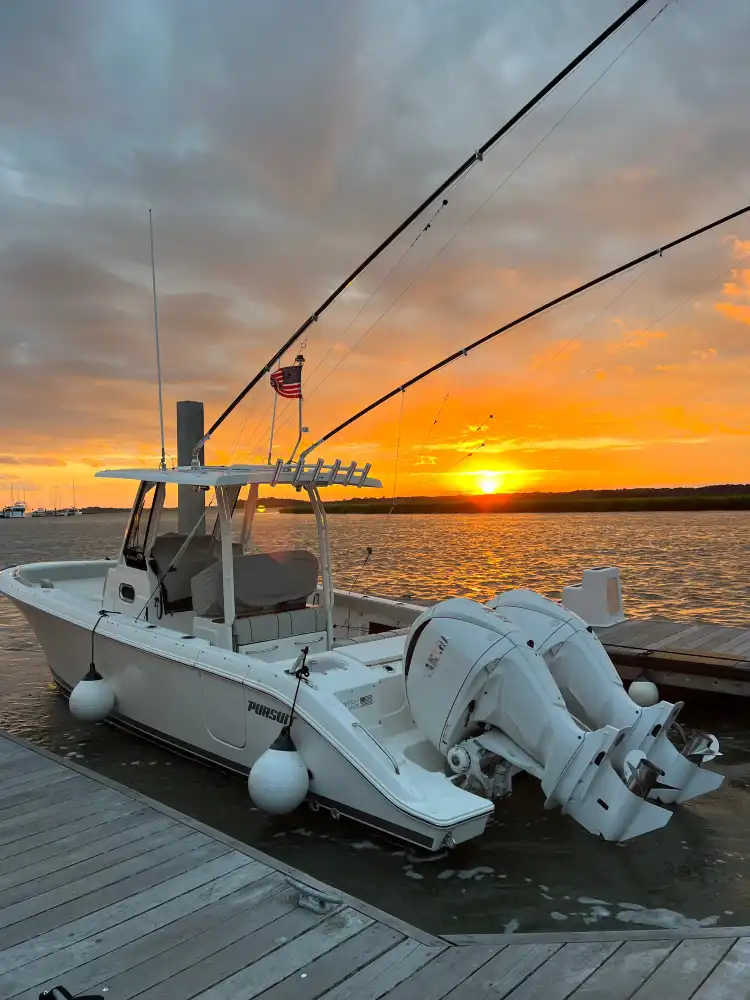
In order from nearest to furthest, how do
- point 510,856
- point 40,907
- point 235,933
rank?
point 235,933 → point 40,907 → point 510,856

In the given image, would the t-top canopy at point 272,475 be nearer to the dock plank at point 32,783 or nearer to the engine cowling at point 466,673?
the engine cowling at point 466,673

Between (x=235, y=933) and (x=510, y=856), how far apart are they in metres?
2.33

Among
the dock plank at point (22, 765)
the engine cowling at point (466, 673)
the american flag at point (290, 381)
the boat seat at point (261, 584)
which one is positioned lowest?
the dock plank at point (22, 765)

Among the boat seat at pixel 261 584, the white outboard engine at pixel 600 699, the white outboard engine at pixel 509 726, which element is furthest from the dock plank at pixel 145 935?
the boat seat at pixel 261 584

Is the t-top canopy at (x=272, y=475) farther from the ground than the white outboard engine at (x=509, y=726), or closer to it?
farther from the ground

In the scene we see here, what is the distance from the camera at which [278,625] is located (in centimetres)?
706

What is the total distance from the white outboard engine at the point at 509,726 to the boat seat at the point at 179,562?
2.92m

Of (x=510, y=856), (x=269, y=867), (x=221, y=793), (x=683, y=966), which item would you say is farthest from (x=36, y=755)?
(x=683, y=966)

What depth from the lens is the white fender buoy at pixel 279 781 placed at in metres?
5.19

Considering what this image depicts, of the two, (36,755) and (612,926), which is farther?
(36,755)

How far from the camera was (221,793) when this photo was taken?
6.48 metres

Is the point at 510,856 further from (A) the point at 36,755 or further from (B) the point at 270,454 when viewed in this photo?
(B) the point at 270,454

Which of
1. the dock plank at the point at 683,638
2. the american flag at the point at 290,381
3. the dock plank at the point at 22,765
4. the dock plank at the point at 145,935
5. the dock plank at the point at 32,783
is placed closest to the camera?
the dock plank at the point at 145,935

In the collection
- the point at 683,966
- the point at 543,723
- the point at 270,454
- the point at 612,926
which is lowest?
the point at 612,926
